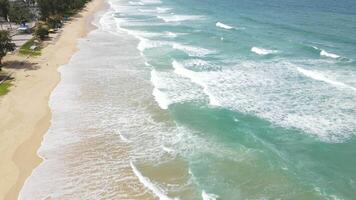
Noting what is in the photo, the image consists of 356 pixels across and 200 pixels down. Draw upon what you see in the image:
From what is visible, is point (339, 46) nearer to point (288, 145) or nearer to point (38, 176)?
point (288, 145)

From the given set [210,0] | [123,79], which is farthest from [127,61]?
[210,0]

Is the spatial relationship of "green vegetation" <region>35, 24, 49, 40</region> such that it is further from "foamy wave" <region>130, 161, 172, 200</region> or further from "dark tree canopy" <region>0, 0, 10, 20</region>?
"foamy wave" <region>130, 161, 172, 200</region>

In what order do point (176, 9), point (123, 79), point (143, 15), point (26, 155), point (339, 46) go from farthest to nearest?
point (176, 9) < point (143, 15) < point (339, 46) < point (123, 79) < point (26, 155)

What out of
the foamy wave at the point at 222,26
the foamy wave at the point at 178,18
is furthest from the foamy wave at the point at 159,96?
the foamy wave at the point at 178,18

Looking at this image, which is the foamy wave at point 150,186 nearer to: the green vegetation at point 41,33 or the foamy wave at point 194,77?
the foamy wave at point 194,77

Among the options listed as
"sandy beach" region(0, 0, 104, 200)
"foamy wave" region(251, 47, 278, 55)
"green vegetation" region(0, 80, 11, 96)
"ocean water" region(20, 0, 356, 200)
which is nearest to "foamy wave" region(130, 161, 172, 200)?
"ocean water" region(20, 0, 356, 200)

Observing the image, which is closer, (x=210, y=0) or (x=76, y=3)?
(x=76, y=3)

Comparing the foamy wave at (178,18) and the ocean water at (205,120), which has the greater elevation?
the ocean water at (205,120)
